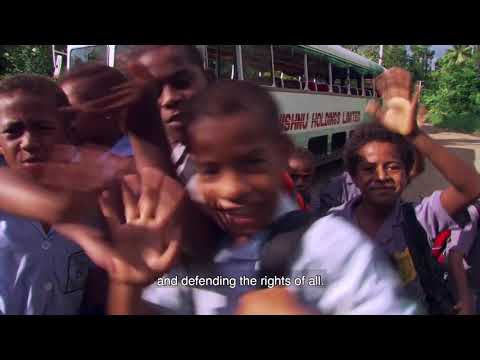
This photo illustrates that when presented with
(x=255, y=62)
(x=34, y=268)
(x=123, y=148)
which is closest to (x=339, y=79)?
(x=255, y=62)

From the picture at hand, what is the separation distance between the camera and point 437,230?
1.59 m

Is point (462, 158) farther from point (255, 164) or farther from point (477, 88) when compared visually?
point (255, 164)

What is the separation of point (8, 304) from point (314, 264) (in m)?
1.10

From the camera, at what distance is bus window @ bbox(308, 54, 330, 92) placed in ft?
9.62

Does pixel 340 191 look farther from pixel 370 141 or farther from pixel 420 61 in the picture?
pixel 420 61

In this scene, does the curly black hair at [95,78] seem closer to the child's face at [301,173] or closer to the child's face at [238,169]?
the child's face at [238,169]

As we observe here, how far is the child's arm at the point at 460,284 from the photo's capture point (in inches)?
65.6

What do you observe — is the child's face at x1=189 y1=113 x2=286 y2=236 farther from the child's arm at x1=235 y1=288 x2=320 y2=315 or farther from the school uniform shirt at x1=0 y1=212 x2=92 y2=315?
the school uniform shirt at x1=0 y1=212 x2=92 y2=315

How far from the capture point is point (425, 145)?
1.48m

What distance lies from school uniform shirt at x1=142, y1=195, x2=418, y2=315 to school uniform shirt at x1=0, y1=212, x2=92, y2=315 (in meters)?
0.29

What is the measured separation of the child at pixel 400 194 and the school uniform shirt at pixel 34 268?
3.27 feet

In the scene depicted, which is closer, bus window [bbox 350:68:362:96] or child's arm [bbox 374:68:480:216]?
child's arm [bbox 374:68:480:216]

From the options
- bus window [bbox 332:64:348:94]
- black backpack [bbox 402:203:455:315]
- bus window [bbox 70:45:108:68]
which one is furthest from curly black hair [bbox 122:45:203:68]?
bus window [bbox 332:64:348:94]

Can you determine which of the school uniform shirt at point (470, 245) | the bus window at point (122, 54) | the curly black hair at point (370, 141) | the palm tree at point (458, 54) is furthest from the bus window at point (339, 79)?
the bus window at point (122, 54)
